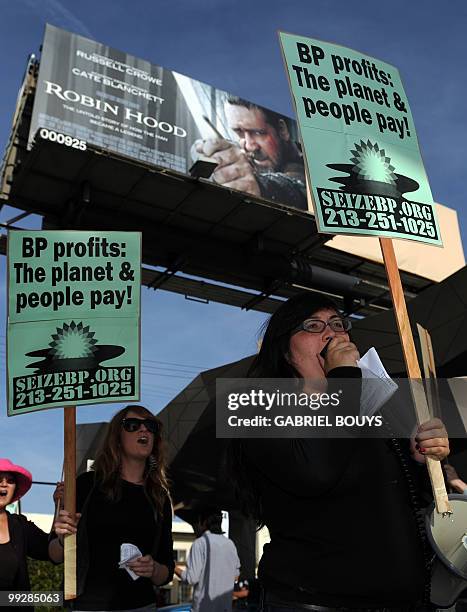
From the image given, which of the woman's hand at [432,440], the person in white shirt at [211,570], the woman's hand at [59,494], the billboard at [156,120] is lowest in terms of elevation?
the person in white shirt at [211,570]

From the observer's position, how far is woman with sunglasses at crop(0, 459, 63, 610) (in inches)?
173

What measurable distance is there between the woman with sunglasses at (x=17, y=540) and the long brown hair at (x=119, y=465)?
0.45m

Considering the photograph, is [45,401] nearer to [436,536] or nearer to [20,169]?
[436,536]

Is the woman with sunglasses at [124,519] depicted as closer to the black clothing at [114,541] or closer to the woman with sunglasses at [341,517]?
the black clothing at [114,541]

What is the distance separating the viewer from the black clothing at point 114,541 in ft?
→ 13.1

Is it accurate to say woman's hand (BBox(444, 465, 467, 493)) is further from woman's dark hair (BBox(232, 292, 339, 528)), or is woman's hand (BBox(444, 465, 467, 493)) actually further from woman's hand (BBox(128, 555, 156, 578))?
woman's hand (BBox(128, 555, 156, 578))

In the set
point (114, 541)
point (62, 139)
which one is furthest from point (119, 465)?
point (62, 139)

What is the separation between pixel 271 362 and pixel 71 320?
6.48 ft

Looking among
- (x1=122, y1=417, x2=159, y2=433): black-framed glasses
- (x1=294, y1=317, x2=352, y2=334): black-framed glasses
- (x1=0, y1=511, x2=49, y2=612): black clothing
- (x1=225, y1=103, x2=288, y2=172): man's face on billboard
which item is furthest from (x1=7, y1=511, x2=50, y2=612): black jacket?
(x1=225, y1=103, x2=288, y2=172): man's face on billboard

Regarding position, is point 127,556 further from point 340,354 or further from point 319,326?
point 340,354

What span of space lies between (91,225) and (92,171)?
214cm

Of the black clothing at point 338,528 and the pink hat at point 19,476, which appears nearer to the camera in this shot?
the black clothing at point 338,528

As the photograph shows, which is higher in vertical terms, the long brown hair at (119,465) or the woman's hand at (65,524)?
the long brown hair at (119,465)

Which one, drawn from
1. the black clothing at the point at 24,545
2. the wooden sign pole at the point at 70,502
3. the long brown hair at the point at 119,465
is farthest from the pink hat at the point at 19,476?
the wooden sign pole at the point at 70,502
